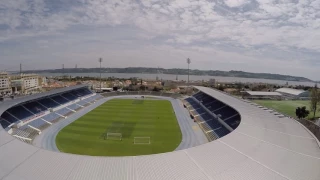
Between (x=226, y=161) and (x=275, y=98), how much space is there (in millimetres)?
57476

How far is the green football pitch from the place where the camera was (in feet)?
67.5

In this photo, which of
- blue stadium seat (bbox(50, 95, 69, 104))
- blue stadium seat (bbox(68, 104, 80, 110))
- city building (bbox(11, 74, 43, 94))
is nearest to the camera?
blue stadium seat (bbox(50, 95, 69, 104))

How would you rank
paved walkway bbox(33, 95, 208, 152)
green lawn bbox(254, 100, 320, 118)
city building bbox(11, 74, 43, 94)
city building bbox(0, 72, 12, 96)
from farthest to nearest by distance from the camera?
city building bbox(11, 74, 43, 94)
city building bbox(0, 72, 12, 96)
green lawn bbox(254, 100, 320, 118)
paved walkway bbox(33, 95, 208, 152)

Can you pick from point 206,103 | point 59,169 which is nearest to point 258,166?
point 59,169

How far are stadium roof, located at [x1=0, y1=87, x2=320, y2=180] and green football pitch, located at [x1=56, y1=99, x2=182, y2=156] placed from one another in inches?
318

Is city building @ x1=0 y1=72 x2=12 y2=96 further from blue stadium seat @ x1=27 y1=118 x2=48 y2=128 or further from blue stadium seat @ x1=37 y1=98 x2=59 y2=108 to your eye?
blue stadium seat @ x1=27 y1=118 x2=48 y2=128

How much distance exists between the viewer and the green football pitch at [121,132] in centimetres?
2056

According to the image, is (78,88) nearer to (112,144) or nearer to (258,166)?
(112,144)

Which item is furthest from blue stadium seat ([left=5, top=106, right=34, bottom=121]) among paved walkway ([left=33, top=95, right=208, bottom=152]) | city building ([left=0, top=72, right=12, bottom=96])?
city building ([left=0, top=72, right=12, bottom=96])

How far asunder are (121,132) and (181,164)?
1629 cm

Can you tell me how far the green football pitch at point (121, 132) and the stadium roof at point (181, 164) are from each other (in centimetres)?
809

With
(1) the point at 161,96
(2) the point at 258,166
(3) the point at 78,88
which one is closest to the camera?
(2) the point at 258,166

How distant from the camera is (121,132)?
2612 cm

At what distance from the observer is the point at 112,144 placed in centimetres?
2191
